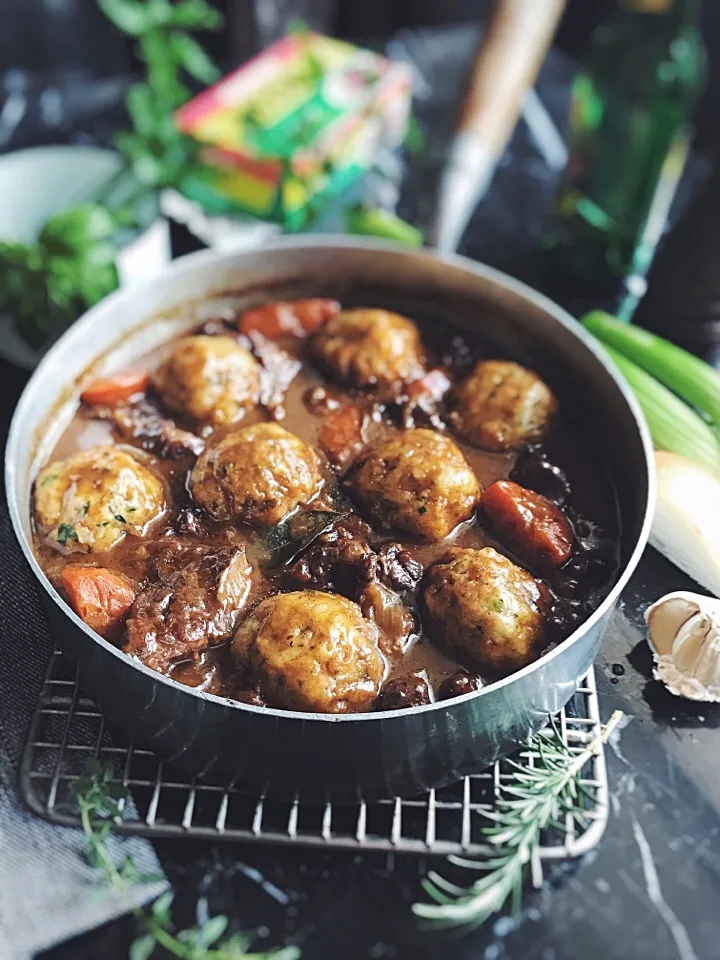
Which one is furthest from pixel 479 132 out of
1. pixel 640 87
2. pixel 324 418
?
pixel 324 418

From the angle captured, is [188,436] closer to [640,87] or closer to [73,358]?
[73,358]

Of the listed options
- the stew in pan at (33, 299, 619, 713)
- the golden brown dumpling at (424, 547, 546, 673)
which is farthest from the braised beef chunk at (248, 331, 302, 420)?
the golden brown dumpling at (424, 547, 546, 673)

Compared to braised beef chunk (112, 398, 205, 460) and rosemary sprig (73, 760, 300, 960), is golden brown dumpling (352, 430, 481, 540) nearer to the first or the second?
braised beef chunk (112, 398, 205, 460)

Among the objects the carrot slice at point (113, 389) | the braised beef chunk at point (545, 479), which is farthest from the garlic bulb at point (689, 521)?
the carrot slice at point (113, 389)

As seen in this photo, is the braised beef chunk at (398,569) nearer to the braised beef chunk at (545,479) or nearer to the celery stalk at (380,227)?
the braised beef chunk at (545,479)

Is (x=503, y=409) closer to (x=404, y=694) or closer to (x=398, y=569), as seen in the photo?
(x=398, y=569)
